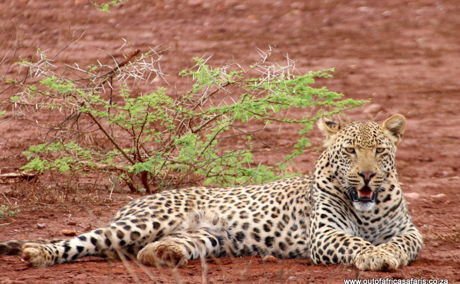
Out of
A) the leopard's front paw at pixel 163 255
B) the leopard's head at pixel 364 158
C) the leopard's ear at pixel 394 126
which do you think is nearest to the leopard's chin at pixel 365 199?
the leopard's head at pixel 364 158

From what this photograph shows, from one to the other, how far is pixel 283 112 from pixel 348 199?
8.41 m

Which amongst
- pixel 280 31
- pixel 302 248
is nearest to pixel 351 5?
pixel 280 31

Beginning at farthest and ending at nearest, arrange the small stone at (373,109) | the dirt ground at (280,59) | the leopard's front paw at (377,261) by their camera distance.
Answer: the small stone at (373,109), the dirt ground at (280,59), the leopard's front paw at (377,261)

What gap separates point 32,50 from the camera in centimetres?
2117

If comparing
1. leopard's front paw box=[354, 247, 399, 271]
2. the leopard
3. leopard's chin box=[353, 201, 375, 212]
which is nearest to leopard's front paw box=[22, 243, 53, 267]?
the leopard

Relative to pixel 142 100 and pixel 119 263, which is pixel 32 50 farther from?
pixel 119 263

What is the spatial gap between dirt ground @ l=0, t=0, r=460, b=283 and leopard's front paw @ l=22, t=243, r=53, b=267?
0.30 ft

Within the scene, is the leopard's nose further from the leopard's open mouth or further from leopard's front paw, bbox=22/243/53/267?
leopard's front paw, bbox=22/243/53/267

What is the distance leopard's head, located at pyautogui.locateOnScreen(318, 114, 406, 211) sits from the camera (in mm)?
7418

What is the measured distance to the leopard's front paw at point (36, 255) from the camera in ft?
22.8

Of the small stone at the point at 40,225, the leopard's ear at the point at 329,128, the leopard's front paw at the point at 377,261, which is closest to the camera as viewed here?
the leopard's front paw at the point at 377,261

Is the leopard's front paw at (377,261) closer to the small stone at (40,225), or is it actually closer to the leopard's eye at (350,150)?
the leopard's eye at (350,150)

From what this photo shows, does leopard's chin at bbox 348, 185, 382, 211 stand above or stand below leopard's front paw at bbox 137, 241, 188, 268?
above

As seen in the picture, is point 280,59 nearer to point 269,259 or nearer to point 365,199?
point 269,259
